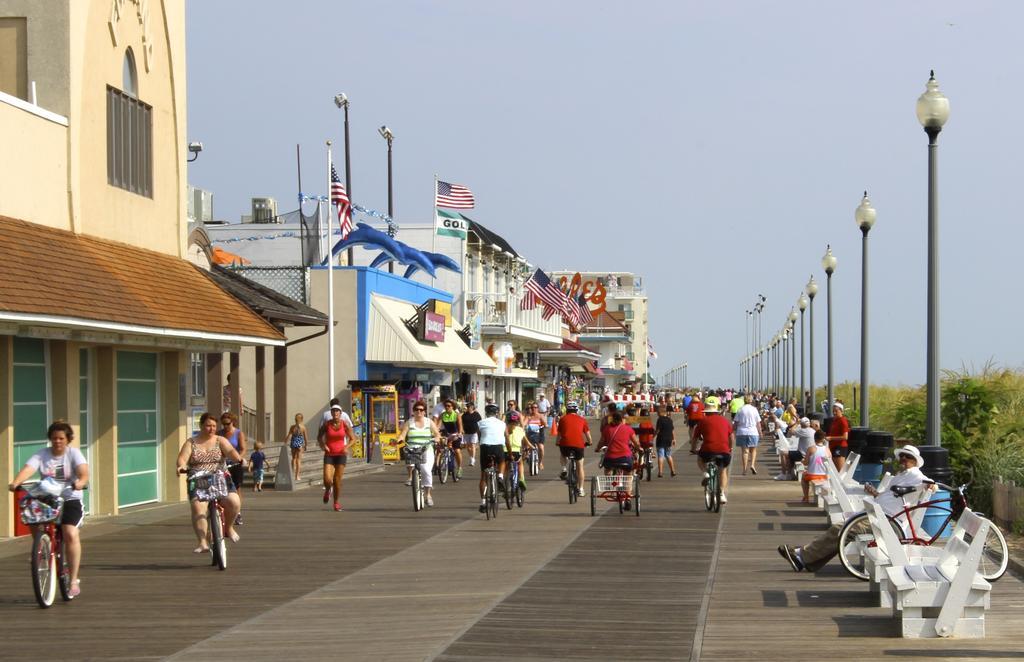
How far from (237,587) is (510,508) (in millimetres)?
10177

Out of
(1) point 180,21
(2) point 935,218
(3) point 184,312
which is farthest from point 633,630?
(1) point 180,21

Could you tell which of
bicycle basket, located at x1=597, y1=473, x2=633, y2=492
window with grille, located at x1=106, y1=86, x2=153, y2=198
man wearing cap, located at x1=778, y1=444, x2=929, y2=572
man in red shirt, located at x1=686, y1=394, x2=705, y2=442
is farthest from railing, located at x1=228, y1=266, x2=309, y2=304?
man wearing cap, located at x1=778, y1=444, x2=929, y2=572

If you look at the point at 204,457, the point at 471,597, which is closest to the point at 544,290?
the point at 204,457

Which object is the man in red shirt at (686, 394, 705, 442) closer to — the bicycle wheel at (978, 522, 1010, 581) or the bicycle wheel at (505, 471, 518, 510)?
the bicycle wheel at (505, 471, 518, 510)

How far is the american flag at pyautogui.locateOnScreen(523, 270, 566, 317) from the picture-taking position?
62.8 meters

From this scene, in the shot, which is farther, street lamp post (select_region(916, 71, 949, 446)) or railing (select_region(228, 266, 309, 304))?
railing (select_region(228, 266, 309, 304))

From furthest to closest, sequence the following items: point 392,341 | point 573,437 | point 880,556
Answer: point 392,341
point 573,437
point 880,556

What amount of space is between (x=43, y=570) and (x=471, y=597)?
3.65 metres

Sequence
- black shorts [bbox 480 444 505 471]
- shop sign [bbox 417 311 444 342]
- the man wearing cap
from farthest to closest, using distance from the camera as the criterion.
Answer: shop sign [bbox 417 311 444 342]
black shorts [bbox 480 444 505 471]
the man wearing cap

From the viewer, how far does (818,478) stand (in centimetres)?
2359

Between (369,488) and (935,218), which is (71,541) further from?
(369,488)

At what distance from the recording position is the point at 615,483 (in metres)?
22.4

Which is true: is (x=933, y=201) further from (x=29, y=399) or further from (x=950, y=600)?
(x=29, y=399)

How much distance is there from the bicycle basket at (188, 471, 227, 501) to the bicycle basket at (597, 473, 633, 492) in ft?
25.3
